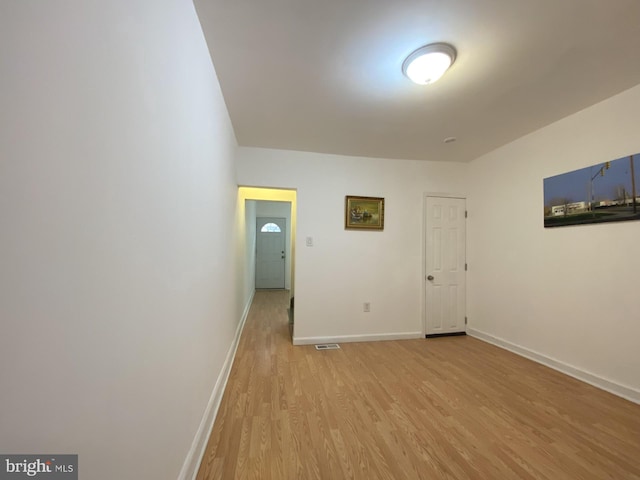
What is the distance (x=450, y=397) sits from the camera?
2.04 m

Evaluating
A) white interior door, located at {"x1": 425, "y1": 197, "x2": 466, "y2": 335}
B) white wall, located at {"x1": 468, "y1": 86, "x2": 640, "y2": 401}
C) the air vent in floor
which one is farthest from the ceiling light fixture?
the air vent in floor

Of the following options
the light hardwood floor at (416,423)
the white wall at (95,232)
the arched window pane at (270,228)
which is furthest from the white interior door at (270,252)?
the white wall at (95,232)

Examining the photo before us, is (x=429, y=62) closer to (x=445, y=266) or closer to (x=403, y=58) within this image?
(x=403, y=58)

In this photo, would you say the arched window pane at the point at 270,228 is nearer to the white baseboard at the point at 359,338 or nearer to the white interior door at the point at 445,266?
the white baseboard at the point at 359,338

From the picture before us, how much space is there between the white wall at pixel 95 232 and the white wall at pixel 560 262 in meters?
3.28

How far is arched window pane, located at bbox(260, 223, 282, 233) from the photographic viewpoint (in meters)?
7.41

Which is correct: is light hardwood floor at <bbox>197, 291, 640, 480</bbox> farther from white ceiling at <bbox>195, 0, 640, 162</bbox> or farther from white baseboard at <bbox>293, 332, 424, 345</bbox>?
white ceiling at <bbox>195, 0, 640, 162</bbox>

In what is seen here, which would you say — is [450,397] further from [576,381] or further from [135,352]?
[135,352]

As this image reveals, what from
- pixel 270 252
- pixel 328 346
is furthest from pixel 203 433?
pixel 270 252

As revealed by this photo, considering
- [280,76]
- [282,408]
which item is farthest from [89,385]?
[280,76]

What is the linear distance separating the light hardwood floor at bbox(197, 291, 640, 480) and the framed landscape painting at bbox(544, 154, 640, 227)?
152 centimetres

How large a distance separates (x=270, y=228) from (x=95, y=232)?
274 inches

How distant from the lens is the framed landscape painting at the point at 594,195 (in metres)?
2.00

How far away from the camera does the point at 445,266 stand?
141 inches
